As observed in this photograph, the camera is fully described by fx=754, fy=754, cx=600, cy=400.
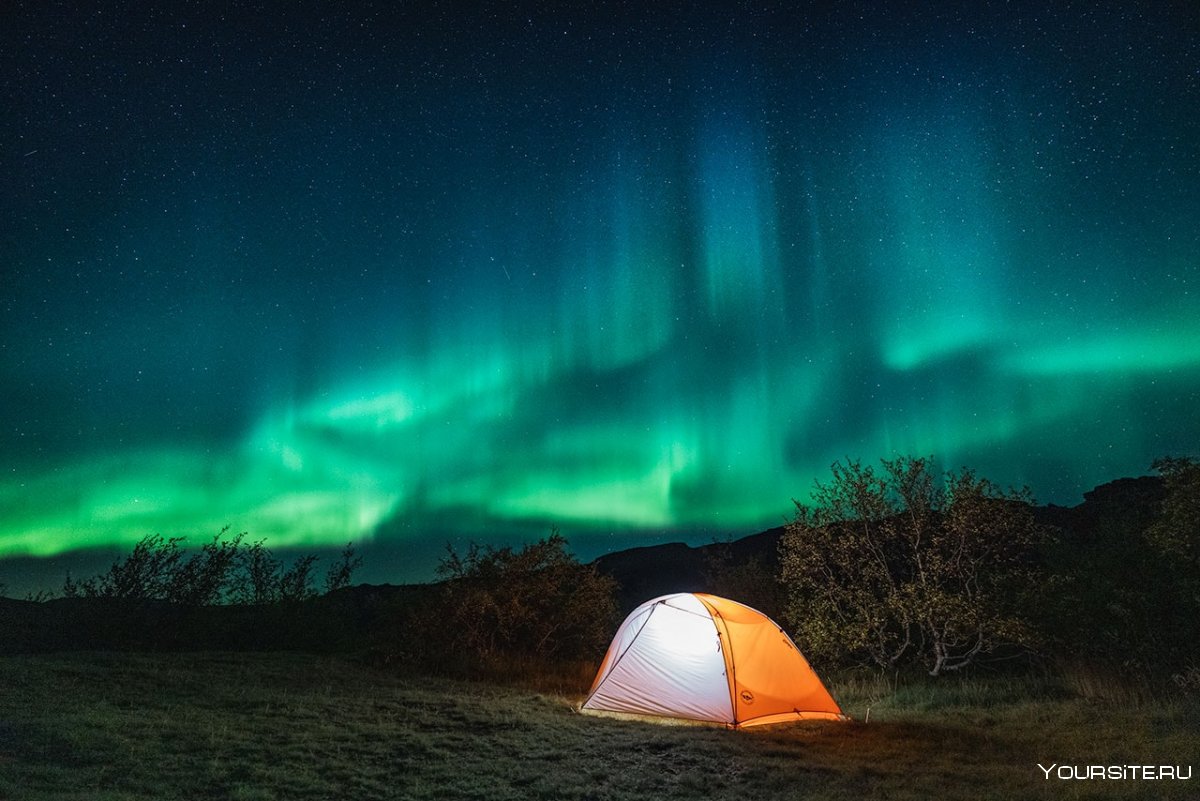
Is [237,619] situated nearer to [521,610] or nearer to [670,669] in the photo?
[521,610]

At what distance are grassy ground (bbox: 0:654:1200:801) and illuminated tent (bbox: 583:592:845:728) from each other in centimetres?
69

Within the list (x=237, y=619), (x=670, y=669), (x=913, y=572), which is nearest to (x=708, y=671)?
(x=670, y=669)

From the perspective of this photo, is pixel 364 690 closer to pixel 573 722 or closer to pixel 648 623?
pixel 573 722

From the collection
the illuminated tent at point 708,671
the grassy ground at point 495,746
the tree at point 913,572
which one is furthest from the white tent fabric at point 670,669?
the tree at point 913,572

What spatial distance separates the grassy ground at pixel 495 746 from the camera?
358 inches

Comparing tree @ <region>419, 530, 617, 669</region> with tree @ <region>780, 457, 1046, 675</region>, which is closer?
tree @ <region>780, 457, 1046, 675</region>

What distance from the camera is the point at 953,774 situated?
32.8 ft

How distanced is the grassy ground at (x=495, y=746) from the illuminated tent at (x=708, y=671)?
0.69 m

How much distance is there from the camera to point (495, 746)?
1180cm

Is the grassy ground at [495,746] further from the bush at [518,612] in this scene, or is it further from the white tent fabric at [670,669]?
the bush at [518,612]

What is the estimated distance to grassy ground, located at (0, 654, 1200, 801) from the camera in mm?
9094

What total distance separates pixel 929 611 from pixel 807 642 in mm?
3346

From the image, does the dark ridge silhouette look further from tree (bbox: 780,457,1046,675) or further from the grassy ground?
the grassy ground

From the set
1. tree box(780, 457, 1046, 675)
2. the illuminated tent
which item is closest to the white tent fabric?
the illuminated tent
